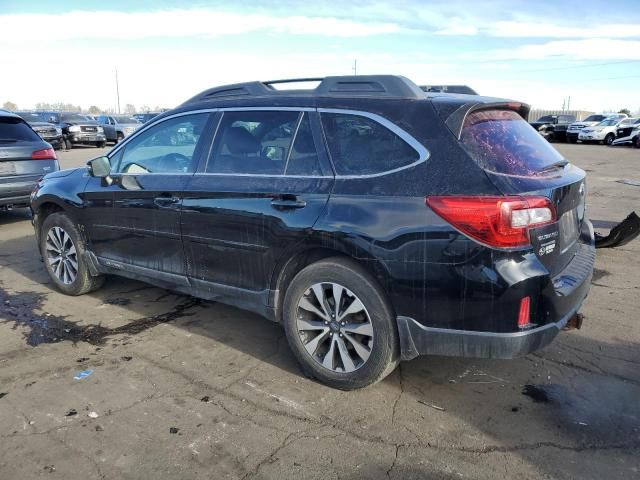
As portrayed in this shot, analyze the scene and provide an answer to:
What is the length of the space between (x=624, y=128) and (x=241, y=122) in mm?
34462

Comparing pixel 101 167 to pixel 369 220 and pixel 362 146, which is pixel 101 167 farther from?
pixel 369 220

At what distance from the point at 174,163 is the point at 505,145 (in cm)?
251

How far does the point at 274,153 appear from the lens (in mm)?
3625

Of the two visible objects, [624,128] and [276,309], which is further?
[624,128]

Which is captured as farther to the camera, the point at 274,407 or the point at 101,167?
the point at 101,167

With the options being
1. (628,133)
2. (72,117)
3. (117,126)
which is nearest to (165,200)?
(72,117)

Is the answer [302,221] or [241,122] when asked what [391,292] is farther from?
[241,122]

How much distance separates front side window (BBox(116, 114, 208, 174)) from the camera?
412 centimetres

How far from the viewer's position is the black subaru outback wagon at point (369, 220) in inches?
111

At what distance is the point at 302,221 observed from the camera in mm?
3320

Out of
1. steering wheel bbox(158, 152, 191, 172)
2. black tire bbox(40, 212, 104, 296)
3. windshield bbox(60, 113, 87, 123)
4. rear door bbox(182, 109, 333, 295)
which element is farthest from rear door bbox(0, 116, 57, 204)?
windshield bbox(60, 113, 87, 123)

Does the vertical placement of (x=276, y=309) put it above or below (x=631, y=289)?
above

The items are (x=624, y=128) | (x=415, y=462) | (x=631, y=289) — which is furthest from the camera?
(x=624, y=128)

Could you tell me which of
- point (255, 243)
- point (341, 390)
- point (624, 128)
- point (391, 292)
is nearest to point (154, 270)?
point (255, 243)
